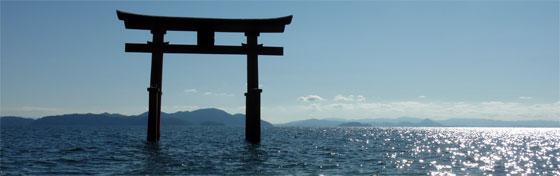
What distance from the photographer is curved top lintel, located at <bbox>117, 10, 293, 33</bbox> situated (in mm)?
19766

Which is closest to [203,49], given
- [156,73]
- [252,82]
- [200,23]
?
[200,23]

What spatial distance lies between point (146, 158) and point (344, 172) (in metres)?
6.95

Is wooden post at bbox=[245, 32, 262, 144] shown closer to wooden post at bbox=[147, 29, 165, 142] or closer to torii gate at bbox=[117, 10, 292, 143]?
torii gate at bbox=[117, 10, 292, 143]

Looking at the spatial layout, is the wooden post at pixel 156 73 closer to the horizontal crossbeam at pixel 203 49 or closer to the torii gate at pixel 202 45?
the torii gate at pixel 202 45

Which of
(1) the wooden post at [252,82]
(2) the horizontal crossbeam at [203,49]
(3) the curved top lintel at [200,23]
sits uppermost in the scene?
(3) the curved top lintel at [200,23]

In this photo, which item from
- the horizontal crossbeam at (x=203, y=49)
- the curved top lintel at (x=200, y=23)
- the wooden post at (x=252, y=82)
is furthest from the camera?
the wooden post at (x=252, y=82)

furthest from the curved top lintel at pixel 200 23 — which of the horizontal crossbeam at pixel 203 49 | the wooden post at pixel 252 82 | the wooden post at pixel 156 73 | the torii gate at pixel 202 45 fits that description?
the horizontal crossbeam at pixel 203 49

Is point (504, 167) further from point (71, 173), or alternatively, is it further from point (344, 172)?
point (71, 173)

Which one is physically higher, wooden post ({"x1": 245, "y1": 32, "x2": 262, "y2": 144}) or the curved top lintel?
the curved top lintel

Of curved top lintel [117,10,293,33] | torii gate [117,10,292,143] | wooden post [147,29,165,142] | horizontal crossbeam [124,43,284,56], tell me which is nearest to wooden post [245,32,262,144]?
torii gate [117,10,292,143]

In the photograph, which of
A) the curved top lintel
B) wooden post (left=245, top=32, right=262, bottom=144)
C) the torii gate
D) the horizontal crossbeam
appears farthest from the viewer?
wooden post (left=245, top=32, right=262, bottom=144)

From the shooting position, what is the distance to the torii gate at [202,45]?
64.4 feet

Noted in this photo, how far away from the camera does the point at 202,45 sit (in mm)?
20031

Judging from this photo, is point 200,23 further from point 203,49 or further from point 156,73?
point 156,73
